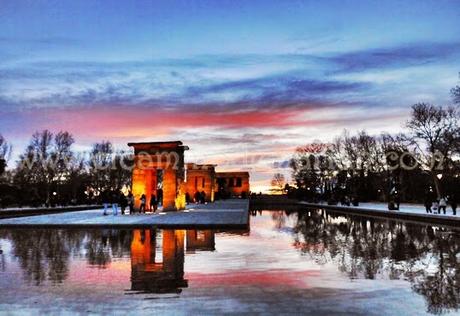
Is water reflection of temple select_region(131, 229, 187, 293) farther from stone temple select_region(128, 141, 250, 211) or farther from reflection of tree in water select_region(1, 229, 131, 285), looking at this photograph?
stone temple select_region(128, 141, 250, 211)

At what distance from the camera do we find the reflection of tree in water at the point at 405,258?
1002cm

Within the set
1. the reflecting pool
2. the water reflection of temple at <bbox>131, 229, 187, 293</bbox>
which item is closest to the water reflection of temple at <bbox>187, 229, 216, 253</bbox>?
the reflecting pool

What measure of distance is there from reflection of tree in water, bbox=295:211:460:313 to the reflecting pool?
0.02 m

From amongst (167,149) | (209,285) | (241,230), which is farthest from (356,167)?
(209,285)

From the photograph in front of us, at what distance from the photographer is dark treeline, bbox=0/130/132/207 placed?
69938 mm

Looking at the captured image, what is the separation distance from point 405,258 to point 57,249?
9967 mm

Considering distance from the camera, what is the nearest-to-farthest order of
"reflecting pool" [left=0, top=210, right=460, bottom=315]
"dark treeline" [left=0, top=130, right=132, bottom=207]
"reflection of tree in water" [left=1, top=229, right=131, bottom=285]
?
"reflecting pool" [left=0, top=210, right=460, bottom=315] < "reflection of tree in water" [left=1, top=229, right=131, bottom=285] < "dark treeline" [left=0, top=130, right=132, bottom=207]

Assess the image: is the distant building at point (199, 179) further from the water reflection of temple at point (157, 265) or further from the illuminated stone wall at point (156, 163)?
the water reflection of temple at point (157, 265)

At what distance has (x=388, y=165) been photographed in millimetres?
73125

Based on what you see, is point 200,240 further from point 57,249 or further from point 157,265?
point 157,265


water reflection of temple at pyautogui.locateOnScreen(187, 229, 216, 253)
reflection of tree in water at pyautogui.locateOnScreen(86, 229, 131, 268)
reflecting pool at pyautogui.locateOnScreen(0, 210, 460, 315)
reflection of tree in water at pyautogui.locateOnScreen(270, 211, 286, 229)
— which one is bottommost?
reflection of tree in water at pyautogui.locateOnScreen(270, 211, 286, 229)

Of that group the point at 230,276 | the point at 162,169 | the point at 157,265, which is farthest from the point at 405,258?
the point at 162,169

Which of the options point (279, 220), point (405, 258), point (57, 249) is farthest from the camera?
point (279, 220)

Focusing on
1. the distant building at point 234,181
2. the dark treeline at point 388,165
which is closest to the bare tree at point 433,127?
the dark treeline at point 388,165
